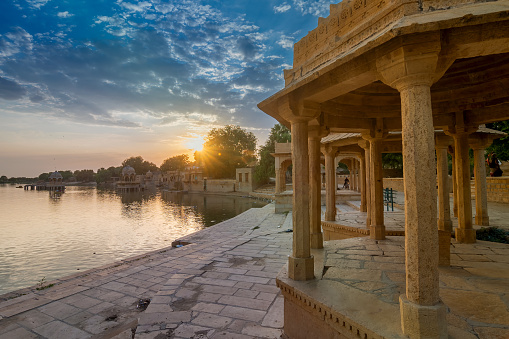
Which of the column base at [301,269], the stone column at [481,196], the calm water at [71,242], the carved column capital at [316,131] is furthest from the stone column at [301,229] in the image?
the calm water at [71,242]

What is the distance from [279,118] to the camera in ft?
14.6

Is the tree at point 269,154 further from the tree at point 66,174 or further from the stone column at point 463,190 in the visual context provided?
the tree at point 66,174

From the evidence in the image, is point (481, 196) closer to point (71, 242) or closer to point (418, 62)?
point (418, 62)

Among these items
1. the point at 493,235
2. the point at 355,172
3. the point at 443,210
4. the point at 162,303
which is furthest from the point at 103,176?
the point at 493,235

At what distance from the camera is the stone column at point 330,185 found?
852 centimetres

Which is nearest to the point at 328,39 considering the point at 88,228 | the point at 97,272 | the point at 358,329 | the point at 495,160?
the point at 358,329

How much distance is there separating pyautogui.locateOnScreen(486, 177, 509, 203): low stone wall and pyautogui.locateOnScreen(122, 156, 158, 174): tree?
91977 millimetres

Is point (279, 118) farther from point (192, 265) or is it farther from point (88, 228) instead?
point (88, 228)

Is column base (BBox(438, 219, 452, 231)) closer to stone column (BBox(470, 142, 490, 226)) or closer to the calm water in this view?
stone column (BBox(470, 142, 490, 226))

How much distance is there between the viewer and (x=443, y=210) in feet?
19.7

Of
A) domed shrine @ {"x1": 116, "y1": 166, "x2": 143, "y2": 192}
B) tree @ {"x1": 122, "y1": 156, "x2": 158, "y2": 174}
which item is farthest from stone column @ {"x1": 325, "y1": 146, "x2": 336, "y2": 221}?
tree @ {"x1": 122, "y1": 156, "x2": 158, "y2": 174}

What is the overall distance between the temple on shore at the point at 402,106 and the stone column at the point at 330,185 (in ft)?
9.40

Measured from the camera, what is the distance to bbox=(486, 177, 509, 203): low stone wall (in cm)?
1166

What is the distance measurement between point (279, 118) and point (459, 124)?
3.98 m
